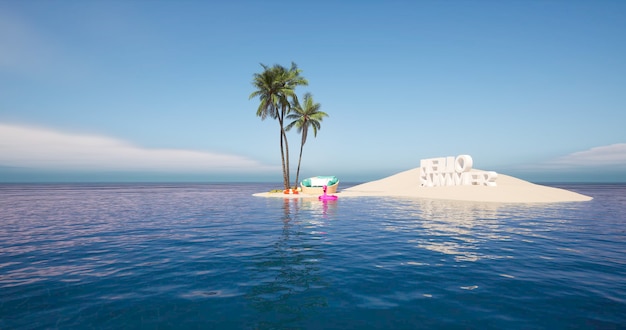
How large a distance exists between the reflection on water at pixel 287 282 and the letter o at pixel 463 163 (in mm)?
40083

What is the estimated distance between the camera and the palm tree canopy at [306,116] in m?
53.1

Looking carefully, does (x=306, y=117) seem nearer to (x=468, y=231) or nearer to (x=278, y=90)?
(x=278, y=90)

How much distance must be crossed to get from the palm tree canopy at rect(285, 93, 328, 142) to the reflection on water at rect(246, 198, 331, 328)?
41229 mm

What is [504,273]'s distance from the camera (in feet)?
28.1

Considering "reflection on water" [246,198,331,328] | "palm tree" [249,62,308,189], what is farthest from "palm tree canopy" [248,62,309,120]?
"reflection on water" [246,198,331,328]

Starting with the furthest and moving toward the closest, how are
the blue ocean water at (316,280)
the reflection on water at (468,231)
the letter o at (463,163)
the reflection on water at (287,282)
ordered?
1. the letter o at (463,163)
2. the reflection on water at (468,231)
3. the reflection on water at (287,282)
4. the blue ocean water at (316,280)

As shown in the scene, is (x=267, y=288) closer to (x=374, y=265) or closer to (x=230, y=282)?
(x=230, y=282)

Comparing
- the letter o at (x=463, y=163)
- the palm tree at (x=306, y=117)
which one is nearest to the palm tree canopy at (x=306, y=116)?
the palm tree at (x=306, y=117)

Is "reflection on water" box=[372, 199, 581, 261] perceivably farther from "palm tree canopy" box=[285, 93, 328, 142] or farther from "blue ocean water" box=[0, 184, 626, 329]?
"palm tree canopy" box=[285, 93, 328, 142]

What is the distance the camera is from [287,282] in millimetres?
7789

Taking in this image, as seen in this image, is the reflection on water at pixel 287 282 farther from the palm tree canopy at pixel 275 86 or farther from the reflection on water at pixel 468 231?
the palm tree canopy at pixel 275 86

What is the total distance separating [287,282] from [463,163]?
4553cm

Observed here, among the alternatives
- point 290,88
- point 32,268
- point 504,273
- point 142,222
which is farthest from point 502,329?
point 290,88

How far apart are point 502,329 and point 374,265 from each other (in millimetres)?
4354
